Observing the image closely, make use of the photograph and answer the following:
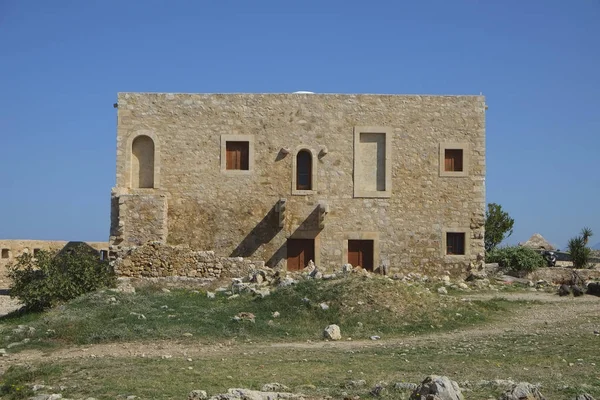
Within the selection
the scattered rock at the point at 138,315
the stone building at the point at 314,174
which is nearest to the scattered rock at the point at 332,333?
the scattered rock at the point at 138,315

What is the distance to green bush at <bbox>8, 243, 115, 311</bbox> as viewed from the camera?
1659 centimetres

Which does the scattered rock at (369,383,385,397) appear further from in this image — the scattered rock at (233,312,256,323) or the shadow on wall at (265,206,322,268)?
the shadow on wall at (265,206,322,268)

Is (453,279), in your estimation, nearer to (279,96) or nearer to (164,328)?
(279,96)

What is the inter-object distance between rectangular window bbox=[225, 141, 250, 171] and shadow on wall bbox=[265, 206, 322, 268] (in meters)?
2.61

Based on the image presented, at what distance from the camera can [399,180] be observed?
78.3 feet

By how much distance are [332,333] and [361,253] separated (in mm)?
10331

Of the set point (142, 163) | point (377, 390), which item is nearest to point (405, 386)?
point (377, 390)

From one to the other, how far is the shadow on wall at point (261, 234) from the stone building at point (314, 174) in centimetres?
3

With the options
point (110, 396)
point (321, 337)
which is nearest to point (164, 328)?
point (321, 337)

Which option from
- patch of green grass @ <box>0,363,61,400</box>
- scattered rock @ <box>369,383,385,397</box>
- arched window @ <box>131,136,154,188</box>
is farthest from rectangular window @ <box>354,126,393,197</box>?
scattered rock @ <box>369,383,385,397</box>

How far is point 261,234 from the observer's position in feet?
76.9

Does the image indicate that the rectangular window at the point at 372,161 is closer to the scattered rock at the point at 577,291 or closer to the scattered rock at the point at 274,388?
the scattered rock at the point at 577,291

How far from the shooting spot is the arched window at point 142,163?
77.0 ft

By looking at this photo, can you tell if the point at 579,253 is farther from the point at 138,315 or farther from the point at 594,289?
the point at 138,315
